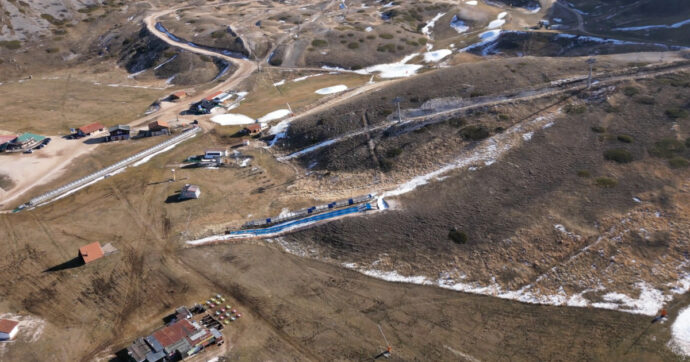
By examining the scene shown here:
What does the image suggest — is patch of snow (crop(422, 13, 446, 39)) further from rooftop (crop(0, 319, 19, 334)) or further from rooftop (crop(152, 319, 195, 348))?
rooftop (crop(0, 319, 19, 334))

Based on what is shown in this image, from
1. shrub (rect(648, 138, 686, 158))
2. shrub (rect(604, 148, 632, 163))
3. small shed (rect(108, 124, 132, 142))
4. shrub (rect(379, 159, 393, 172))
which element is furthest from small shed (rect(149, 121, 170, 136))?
shrub (rect(648, 138, 686, 158))

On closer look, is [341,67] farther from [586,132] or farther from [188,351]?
[188,351]

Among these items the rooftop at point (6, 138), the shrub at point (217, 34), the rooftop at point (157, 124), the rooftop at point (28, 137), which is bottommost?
the rooftop at point (157, 124)

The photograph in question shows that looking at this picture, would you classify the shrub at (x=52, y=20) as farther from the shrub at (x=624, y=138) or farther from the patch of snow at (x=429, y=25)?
the shrub at (x=624, y=138)

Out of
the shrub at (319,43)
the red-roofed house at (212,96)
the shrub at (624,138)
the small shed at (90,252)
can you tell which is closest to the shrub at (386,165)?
the shrub at (624,138)

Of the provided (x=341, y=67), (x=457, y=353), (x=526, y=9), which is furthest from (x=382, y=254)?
(x=526, y=9)

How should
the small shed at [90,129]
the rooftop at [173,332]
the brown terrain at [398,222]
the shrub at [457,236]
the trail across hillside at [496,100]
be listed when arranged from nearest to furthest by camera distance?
the rooftop at [173,332] < the brown terrain at [398,222] < the shrub at [457,236] < the trail across hillside at [496,100] < the small shed at [90,129]
